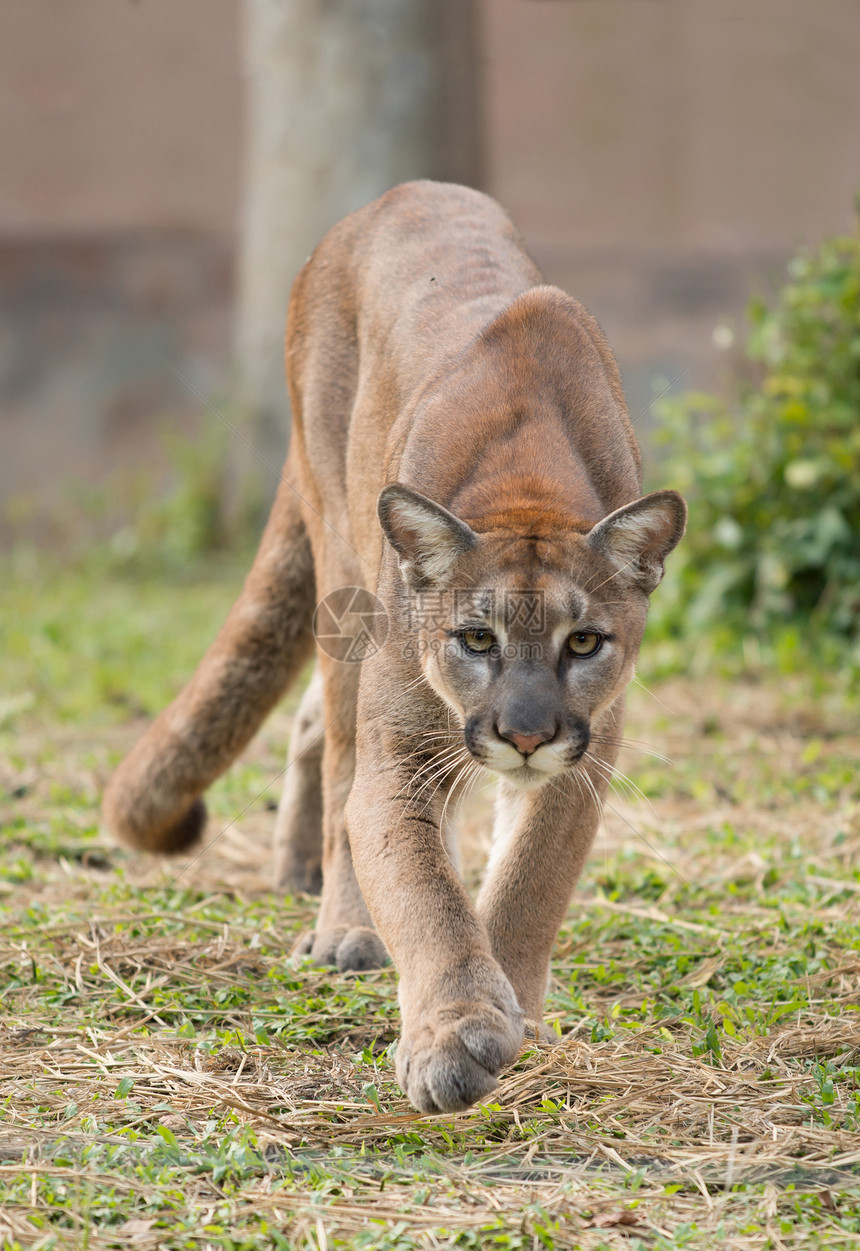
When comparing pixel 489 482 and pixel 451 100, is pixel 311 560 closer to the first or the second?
pixel 489 482

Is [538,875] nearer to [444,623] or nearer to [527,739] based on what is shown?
[527,739]

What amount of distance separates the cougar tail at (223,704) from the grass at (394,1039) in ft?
0.66

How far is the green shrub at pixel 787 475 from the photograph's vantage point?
6074mm

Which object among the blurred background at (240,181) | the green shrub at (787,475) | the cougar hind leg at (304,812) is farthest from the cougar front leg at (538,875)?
the blurred background at (240,181)

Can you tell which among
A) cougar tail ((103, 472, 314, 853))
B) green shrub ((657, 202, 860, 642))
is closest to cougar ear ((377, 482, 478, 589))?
cougar tail ((103, 472, 314, 853))

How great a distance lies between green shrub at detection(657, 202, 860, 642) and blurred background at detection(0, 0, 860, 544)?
4.31 meters

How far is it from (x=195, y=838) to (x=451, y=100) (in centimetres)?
589

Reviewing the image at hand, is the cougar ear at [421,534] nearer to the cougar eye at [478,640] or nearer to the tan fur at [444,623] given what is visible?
the tan fur at [444,623]

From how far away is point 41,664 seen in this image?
6.69 m

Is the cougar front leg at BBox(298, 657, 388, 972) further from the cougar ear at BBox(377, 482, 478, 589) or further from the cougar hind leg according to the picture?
the cougar ear at BBox(377, 482, 478, 589)

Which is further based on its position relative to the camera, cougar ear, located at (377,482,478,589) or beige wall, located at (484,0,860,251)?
beige wall, located at (484,0,860,251)

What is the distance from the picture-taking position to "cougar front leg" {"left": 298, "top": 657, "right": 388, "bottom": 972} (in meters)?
3.35

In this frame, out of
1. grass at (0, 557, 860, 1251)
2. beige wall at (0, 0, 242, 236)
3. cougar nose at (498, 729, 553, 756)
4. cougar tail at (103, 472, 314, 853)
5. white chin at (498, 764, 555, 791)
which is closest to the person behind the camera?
grass at (0, 557, 860, 1251)

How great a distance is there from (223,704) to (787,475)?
10.4ft
